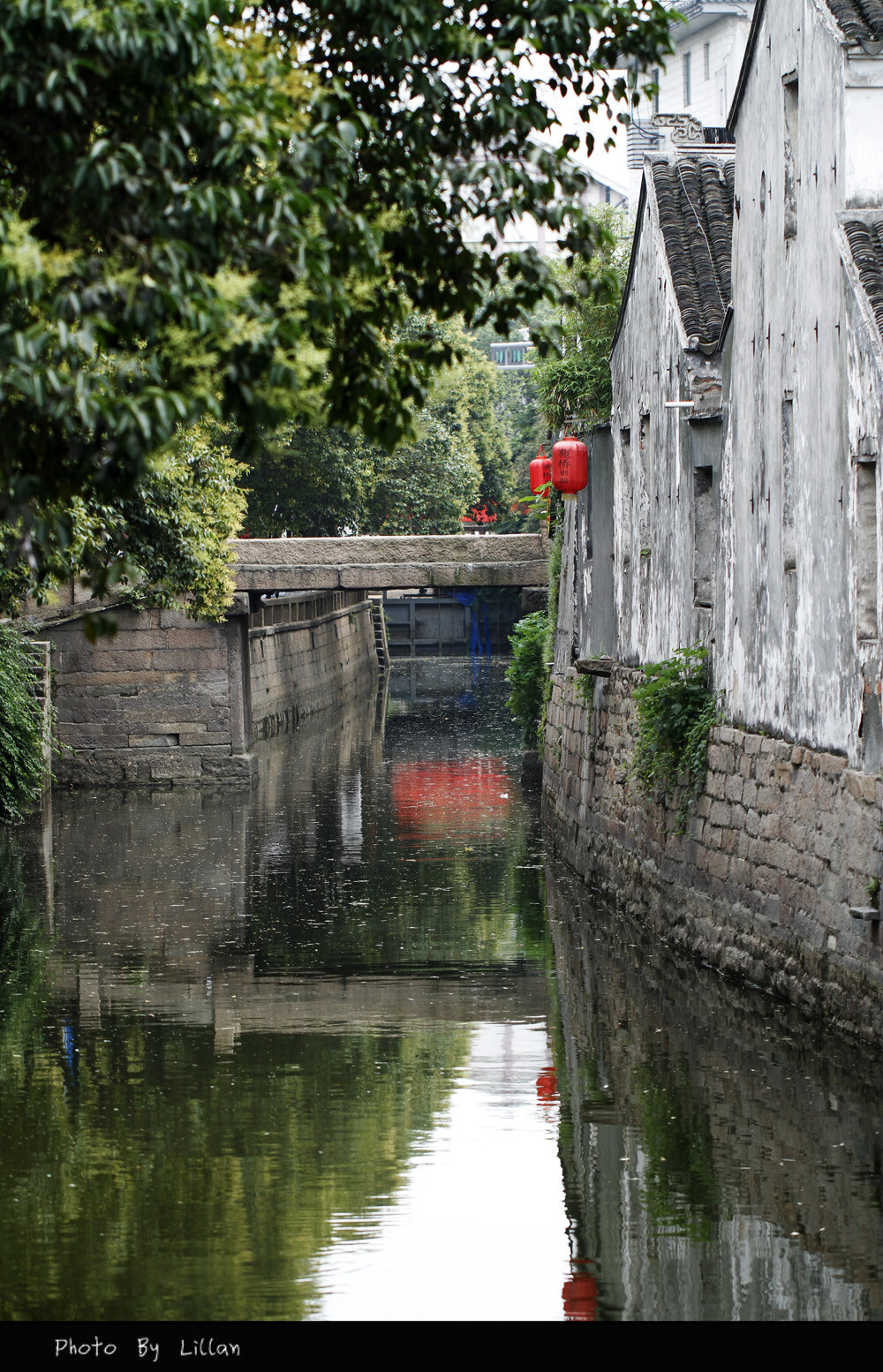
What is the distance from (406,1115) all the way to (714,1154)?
1.64 meters

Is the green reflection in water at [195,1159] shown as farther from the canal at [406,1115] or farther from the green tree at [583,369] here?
the green tree at [583,369]

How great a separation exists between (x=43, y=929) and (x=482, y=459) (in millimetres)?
41990

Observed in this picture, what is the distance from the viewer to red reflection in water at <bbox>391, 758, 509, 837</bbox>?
20438mm

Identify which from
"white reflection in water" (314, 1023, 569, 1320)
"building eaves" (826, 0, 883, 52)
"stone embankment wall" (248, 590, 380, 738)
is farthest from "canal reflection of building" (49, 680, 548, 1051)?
"stone embankment wall" (248, 590, 380, 738)

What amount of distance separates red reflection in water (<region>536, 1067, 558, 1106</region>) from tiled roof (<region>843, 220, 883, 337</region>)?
4.48 m

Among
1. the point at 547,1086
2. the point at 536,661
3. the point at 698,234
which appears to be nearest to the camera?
the point at 547,1086

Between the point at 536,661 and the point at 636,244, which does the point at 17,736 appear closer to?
the point at 536,661

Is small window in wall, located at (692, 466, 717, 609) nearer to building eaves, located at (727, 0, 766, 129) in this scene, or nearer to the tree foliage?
building eaves, located at (727, 0, 766, 129)

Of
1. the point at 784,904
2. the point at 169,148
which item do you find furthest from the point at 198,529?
the point at 169,148

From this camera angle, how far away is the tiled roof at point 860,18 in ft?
32.9

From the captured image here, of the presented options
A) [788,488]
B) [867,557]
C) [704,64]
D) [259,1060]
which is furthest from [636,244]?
[704,64]

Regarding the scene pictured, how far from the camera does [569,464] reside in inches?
696

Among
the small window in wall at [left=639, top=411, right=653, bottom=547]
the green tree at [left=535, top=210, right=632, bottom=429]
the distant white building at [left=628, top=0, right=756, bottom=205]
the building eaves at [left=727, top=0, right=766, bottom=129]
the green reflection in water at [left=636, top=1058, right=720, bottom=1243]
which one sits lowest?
the green reflection in water at [left=636, top=1058, right=720, bottom=1243]
